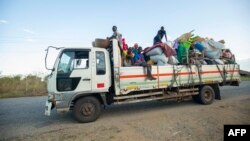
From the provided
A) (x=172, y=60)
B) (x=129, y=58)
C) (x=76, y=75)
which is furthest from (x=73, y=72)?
(x=172, y=60)

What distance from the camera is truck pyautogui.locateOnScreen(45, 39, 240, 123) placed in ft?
21.5

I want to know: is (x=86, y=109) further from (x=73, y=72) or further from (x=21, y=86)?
(x=21, y=86)

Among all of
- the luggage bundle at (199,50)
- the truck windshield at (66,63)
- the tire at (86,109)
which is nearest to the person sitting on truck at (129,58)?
the tire at (86,109)

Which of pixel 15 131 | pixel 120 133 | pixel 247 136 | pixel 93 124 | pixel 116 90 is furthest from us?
pixel 116 90

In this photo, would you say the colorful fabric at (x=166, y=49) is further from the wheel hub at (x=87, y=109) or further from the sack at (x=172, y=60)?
the wheel hub at (x=87, y=109)

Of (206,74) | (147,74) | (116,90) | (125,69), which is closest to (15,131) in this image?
(116,90)

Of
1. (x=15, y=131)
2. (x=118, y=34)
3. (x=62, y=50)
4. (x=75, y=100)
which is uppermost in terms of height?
(x=118, y=34)

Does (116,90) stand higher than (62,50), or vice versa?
(62,50)

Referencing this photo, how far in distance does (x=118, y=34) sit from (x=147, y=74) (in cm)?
206

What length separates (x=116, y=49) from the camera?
721 cm

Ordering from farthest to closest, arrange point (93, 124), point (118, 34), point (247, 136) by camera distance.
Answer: point (118, 34), point (93, 124), point (247, 136)

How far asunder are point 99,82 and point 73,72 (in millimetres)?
912

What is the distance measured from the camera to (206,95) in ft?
30.3

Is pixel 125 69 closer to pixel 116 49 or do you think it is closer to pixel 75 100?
pixel 116 49
